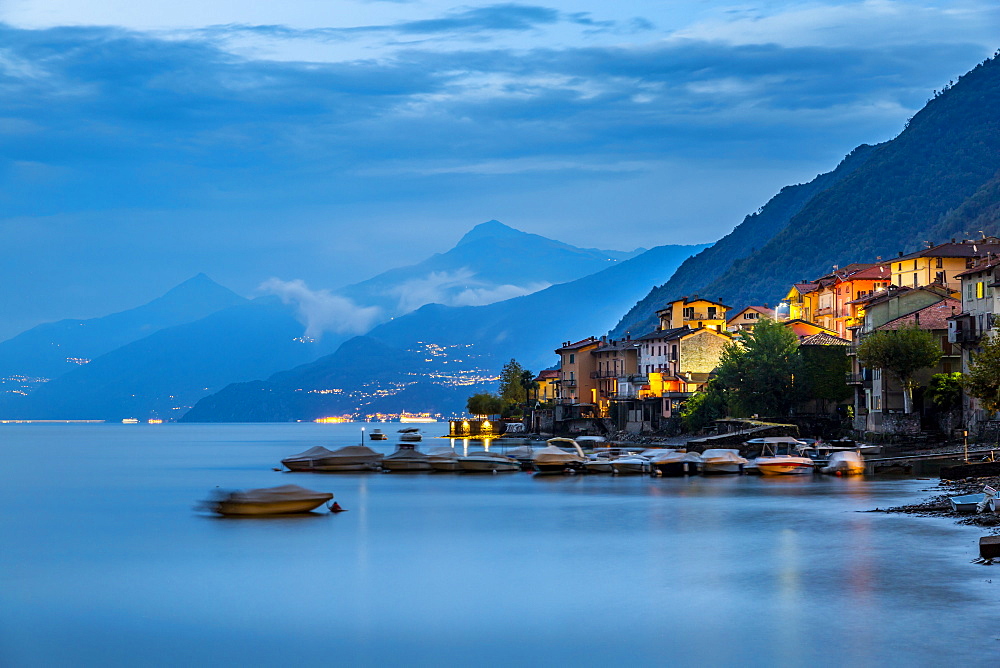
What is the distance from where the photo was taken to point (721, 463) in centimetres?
8825

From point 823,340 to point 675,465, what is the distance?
40.5 meters

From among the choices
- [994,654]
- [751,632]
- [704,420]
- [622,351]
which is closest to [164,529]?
[751,632]

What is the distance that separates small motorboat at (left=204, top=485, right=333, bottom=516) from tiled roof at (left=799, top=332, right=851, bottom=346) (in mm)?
74527

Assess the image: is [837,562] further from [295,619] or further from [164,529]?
[164,529]

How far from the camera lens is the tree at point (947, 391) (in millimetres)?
91750

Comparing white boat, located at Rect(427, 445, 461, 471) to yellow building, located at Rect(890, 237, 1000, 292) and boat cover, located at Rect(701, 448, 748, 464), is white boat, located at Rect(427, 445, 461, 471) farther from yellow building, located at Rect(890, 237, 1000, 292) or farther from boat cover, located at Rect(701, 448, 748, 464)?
yellow building, located at Rect(890, 237, 1000, 292)

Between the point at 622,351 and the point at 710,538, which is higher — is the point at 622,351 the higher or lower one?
the higher one

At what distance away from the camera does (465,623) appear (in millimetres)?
29078

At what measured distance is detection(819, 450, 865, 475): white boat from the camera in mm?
81444

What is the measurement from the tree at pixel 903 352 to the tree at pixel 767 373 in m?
20.2

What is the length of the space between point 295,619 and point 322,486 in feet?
172

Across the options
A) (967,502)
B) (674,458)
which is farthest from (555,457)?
(967,502)

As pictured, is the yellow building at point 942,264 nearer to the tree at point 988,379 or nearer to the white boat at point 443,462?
the tree at point 988,379

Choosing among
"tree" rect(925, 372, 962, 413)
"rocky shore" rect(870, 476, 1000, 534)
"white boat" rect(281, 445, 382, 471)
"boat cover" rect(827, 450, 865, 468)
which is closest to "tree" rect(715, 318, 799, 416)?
"tree" rect(925, 372, 962, 413)
